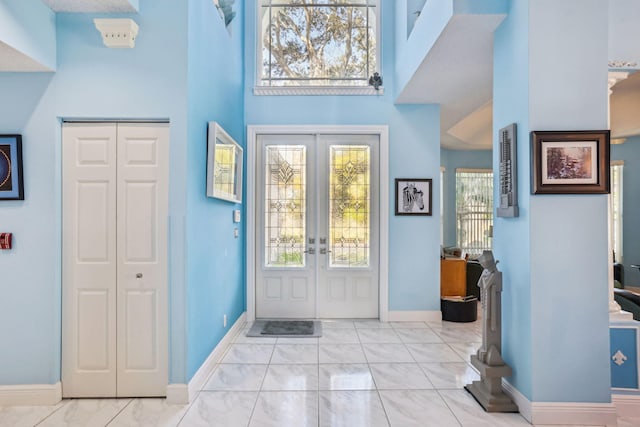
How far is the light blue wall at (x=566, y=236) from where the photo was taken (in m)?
2.43

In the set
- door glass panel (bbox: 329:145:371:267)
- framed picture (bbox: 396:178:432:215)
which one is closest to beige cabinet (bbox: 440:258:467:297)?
framed picture (bbox: 396:178:432:215)

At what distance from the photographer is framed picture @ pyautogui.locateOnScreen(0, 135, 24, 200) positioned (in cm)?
271

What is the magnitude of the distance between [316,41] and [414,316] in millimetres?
3910

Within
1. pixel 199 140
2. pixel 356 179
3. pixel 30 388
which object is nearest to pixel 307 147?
pixel 356 179

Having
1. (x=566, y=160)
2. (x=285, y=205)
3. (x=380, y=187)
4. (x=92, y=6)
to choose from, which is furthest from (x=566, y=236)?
(x=92, y=6)

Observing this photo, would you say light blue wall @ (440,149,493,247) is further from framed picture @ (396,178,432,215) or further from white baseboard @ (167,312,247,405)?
white baseboard @ (167,312,247,405)

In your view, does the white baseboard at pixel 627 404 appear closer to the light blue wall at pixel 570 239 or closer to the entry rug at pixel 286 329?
the light blue wall at pixel 570 239

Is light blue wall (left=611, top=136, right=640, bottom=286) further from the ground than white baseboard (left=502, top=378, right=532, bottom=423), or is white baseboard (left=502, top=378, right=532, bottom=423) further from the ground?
light blue wall (left=611, top=136, right=640, bottom=286)

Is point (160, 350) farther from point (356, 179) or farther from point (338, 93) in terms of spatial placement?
point (338, 93)

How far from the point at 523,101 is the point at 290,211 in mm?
3150

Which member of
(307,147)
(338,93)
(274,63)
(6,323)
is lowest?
(6,323)

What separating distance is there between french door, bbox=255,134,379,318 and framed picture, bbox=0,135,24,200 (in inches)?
104

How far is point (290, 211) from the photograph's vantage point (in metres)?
5.03

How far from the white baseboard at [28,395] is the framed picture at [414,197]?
12.8 feet
